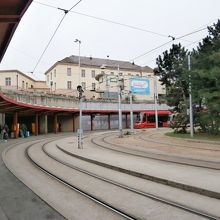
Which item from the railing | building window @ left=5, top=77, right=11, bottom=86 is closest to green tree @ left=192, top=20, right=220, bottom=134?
the railing

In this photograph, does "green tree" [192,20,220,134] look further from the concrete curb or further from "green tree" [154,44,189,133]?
the concrete curb

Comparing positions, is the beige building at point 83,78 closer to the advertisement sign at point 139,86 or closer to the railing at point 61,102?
the railing at point 61,102

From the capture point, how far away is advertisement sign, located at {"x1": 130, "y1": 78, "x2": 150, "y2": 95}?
32625 mm

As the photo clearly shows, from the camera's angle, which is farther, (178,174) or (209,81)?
(209,81)

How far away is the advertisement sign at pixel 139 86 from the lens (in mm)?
32625

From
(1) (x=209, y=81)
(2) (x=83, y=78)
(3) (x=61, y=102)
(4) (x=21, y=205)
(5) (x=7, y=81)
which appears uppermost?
(2) (x=83, y=78)

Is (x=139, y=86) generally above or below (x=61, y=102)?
above

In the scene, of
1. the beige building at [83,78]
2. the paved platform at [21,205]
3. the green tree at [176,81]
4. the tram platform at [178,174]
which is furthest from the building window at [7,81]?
the paved platform at [21,205]

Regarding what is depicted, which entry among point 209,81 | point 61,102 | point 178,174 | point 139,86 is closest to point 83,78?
point 61,102

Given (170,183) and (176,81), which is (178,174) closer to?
(170,183)

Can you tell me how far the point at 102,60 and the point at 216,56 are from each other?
55433mm

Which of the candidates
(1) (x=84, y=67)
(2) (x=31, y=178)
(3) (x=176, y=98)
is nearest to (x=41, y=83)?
(1) (x=84, y=67)

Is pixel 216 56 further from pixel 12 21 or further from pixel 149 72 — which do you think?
pixel 149 72

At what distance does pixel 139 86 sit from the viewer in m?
33.3
